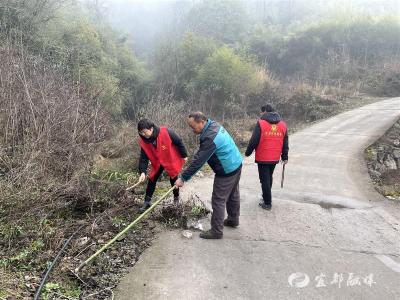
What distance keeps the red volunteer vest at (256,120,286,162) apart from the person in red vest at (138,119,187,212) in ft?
4.07

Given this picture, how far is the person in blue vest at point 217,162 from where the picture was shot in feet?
15.6

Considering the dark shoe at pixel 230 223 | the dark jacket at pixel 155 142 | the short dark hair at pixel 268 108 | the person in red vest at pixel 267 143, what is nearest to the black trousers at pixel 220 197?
the dark shoe at pixel 230 223

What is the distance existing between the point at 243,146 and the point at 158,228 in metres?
7.95

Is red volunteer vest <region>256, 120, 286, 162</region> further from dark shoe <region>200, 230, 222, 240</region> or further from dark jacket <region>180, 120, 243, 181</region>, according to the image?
dark shoe <region>200, 230, 222, 240</region>

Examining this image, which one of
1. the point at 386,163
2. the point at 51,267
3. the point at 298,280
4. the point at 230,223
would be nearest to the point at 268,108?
the point at 230,223

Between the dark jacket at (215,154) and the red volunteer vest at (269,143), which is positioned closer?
the dark jacket at (215,154)

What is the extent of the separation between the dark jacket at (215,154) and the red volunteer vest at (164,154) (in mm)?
746

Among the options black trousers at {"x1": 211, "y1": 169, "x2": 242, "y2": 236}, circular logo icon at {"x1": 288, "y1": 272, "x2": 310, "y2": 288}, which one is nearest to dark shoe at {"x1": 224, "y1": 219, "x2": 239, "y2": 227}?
black trousers at {"x1": 211, "y1": 169, "x2": 242, "y2": 236}

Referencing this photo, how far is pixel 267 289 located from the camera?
161 inches

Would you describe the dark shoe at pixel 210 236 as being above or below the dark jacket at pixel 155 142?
below

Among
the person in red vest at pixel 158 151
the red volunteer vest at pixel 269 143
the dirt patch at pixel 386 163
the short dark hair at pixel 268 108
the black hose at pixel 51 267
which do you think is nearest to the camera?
the black hose at pixel 51 267

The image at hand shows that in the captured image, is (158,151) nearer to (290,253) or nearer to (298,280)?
(290,253)

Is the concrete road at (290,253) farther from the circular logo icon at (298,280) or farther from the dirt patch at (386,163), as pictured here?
the dirt patch at (386,163)

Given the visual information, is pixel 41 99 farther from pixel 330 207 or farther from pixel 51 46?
pixel 51 46
